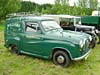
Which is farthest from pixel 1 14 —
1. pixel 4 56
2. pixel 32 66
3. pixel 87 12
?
pixel 32 66

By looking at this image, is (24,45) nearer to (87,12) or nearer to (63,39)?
(63,39)

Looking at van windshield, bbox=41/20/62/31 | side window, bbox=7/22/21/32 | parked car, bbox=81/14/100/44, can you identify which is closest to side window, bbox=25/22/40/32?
van windshield, bbox=41/20/62/31

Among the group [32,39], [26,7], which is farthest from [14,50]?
[26,7]

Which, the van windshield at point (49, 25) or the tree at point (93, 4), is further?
the tree at point (93, 4)

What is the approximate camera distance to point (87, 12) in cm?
2386

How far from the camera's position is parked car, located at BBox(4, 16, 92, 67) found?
19.8ft

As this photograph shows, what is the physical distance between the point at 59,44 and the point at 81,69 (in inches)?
43.5

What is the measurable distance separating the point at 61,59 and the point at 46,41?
0.81m

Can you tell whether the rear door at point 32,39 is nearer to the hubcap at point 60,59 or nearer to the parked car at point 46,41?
the parked car at point 46,41

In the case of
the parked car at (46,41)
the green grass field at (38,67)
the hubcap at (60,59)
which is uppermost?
the parked car at (46,41)

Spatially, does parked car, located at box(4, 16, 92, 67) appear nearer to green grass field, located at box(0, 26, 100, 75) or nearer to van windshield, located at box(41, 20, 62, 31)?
van windshield, located at box(41, 20, 62, 31)

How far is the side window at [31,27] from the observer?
686 cm

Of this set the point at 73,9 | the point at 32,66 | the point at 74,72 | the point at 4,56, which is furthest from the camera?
the point at 73,9

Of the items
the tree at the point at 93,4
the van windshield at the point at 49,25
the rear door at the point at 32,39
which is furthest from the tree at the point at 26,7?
the rear door at the point at 32,39
